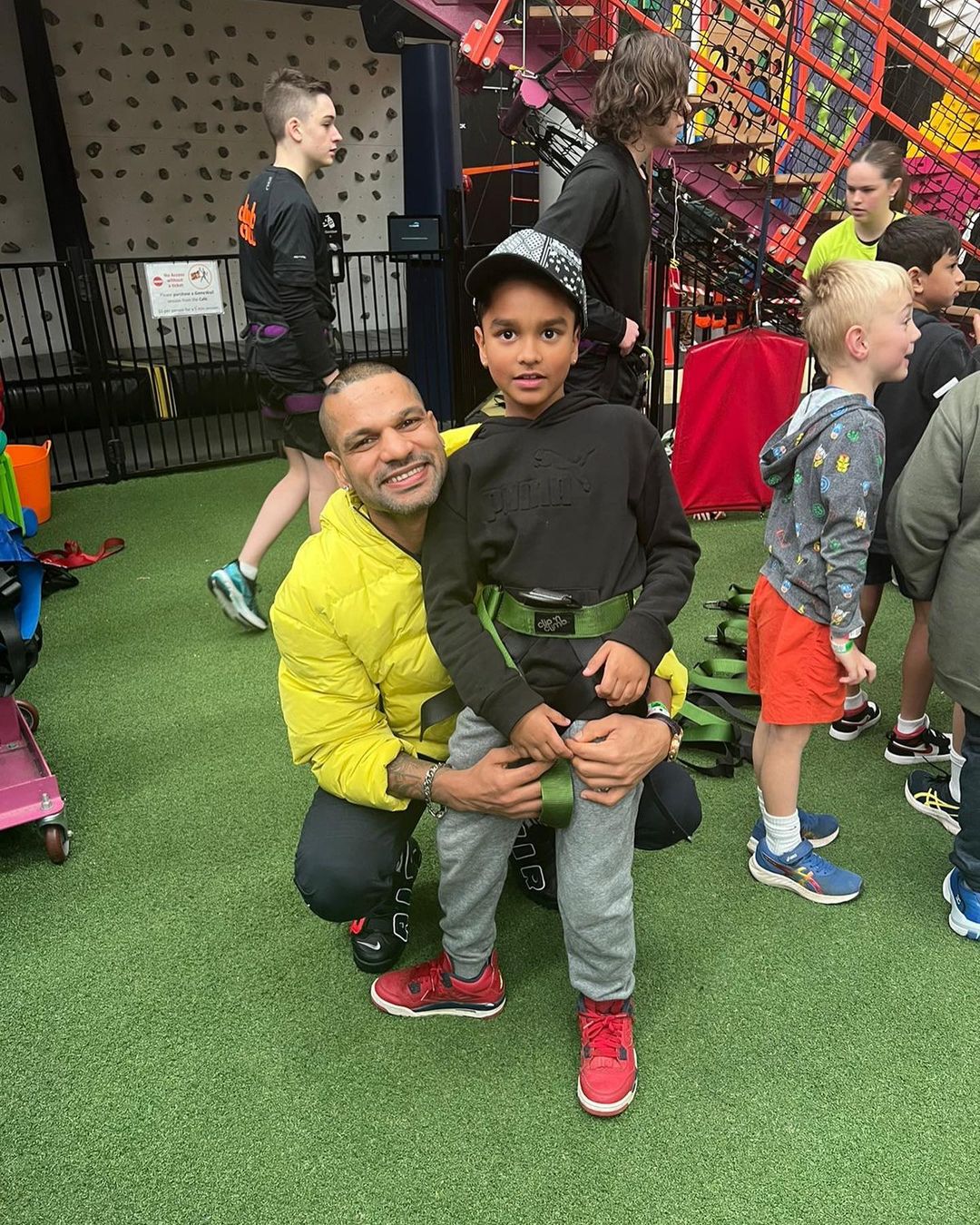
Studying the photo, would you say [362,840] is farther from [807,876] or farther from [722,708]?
[722,708]

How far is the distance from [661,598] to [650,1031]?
2.75ft

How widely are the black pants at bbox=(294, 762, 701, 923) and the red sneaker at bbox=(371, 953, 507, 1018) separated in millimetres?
174

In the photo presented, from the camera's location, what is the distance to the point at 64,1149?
1515 millimetres

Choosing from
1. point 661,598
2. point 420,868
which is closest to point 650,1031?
point 420,868

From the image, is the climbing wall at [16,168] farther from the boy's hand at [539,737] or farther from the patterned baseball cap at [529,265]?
the boy's hand at [539,737]

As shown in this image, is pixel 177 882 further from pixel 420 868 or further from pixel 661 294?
pixel 661 294

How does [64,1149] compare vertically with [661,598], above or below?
below

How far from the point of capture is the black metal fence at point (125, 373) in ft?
17.7

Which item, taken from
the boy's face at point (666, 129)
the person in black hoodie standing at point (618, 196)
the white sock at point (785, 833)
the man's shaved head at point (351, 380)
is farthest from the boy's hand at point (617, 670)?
the boy's face at point (666, 129)

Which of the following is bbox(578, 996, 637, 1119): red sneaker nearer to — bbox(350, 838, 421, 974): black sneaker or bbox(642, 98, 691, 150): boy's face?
bbox(350, 838, 421, 974): black sneaker

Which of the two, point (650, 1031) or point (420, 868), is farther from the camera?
point (420, 868)

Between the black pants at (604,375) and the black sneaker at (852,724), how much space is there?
1108mm

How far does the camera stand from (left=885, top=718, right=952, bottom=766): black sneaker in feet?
8.41

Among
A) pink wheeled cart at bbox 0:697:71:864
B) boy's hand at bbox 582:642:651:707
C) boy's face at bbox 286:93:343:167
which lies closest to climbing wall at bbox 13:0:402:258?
boy's face at bbox 286:93:343:167
